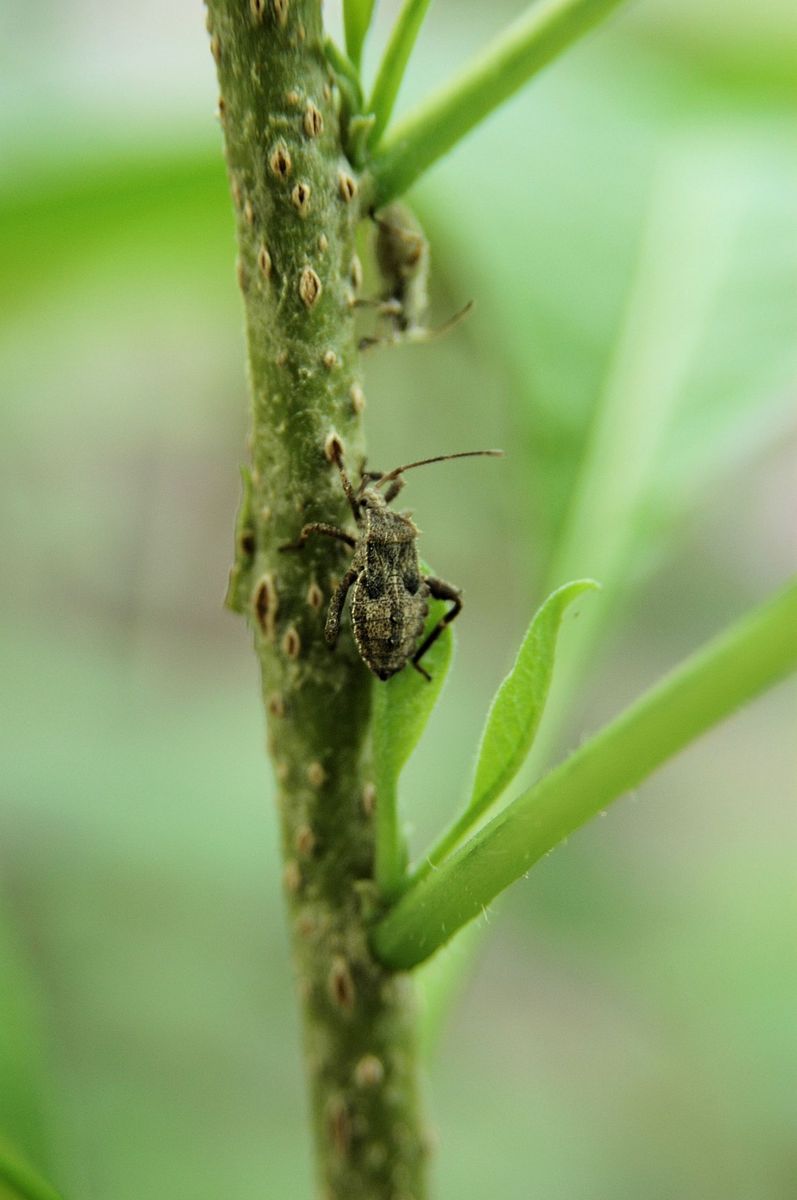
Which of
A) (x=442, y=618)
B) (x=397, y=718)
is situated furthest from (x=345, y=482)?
(x=397, y=718)

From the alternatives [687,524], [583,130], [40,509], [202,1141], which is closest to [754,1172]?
[202,1141]

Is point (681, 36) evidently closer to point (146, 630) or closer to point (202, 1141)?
point (202, 1141)

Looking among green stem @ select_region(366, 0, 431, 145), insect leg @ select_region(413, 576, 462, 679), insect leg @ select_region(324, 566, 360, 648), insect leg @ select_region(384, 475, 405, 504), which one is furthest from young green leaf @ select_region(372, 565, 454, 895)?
green stem @ select_region(366, 0, 431, 145)

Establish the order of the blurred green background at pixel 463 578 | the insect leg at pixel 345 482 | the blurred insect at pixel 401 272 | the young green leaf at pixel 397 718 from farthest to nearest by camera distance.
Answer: the blurred green background at pixel 463 578 < the blurred insect at pixel 401 272 < the insect leg at pixel 345 482 < the young green leaf at pixel 397 718

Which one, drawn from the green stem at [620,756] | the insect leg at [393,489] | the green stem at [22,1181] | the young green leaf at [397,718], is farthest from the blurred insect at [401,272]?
the green stem at [22,1181]

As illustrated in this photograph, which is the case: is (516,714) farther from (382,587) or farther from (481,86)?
(481,86)

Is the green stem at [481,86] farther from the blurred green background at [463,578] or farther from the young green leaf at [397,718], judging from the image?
the blurred green background at [463,578]
